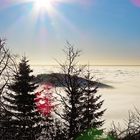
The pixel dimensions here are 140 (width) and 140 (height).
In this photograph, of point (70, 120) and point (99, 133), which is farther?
point (70, 120)

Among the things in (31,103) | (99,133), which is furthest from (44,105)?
(99,133)

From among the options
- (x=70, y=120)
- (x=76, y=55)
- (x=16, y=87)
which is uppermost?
(x=76, y=55)

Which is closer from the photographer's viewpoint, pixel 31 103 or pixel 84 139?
pixel 84 139

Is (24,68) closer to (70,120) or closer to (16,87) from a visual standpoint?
(16,87)

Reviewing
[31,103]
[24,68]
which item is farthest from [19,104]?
[24,68]

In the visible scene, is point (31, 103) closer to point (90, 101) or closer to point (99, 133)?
point (90, 101)

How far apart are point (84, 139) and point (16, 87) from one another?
28.7 metres

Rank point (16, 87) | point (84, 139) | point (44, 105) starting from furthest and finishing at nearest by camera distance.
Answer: point (44, 105) → point (16, 87) → point (84, 139)

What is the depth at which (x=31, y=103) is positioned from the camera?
32.3 metres

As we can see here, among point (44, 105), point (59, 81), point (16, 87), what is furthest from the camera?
point (44, 105)

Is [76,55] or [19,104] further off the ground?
[76,55]

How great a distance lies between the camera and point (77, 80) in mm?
30719

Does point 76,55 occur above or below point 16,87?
above

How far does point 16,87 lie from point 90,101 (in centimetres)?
694
